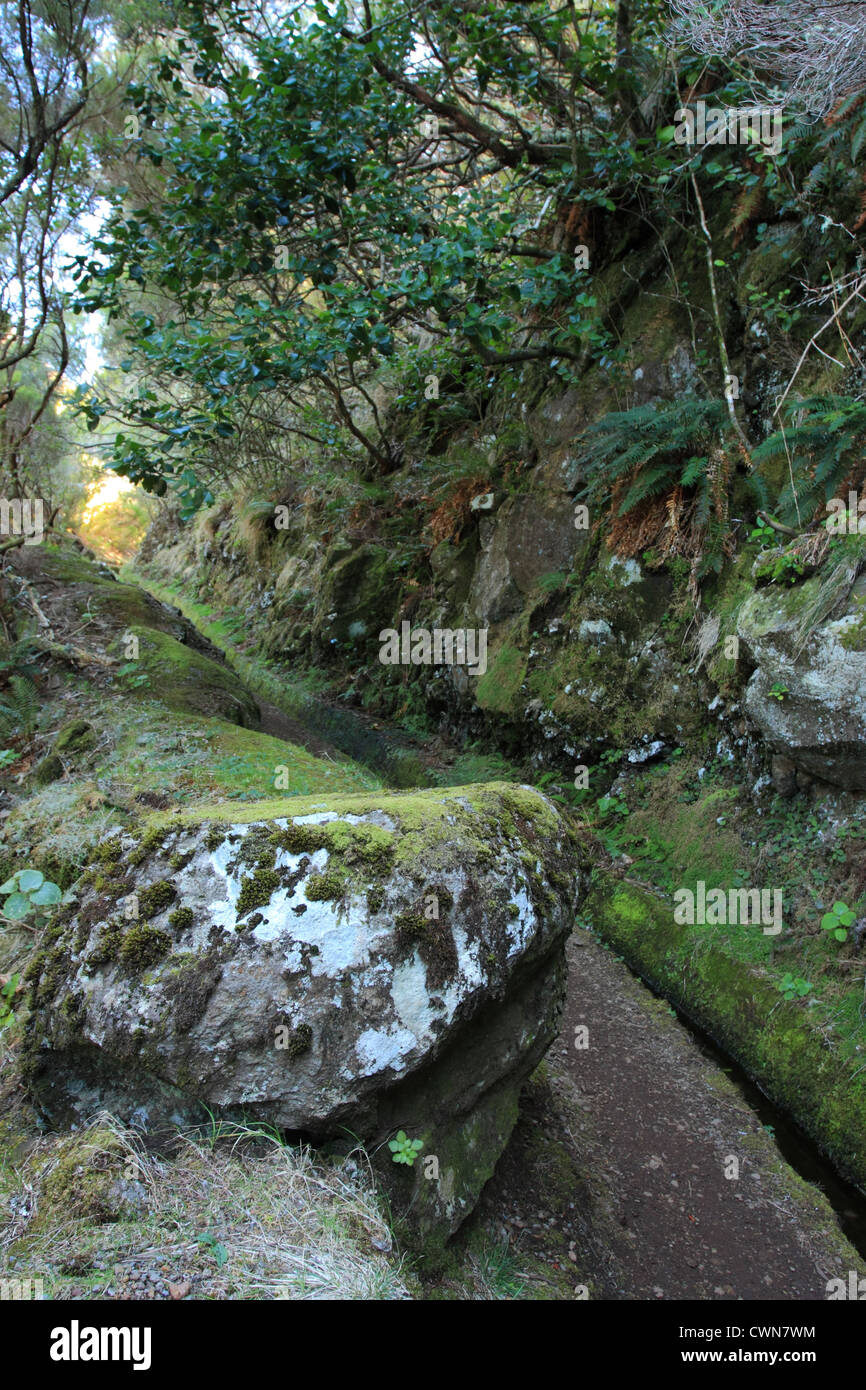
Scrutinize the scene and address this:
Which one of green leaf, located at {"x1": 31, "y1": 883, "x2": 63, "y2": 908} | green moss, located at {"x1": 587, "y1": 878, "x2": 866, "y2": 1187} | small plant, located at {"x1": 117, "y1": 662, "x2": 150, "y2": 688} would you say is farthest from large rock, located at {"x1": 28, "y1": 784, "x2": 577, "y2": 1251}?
small plant, located at {"x1": 117, "y1": 662, "x2": 150, "y2": 688}

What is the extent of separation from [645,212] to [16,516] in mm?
7918

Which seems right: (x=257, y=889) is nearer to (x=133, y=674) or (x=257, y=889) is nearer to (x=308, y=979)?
(x=308, y=979)

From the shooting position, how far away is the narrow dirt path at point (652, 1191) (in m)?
3.59

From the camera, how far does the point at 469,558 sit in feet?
34.6

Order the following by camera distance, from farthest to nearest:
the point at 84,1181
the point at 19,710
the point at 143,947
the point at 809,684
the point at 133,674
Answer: the point at 133,674 → the point at 19,710 → the point at 809,684 → the point at 143,947 → the point at 84,1181

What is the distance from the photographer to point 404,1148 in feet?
9.90

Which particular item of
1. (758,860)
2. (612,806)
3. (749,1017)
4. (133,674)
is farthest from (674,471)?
(133,674)

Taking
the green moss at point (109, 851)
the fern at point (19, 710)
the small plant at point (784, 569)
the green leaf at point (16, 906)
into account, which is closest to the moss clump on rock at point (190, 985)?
the green moss at point (109, 851)

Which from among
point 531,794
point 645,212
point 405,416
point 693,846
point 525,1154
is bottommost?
point 525,1154

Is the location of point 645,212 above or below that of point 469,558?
above

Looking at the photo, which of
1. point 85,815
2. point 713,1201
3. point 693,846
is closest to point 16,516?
point 85,815

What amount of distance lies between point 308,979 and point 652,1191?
265 centimetres

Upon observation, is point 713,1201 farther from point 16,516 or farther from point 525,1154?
point 16,516

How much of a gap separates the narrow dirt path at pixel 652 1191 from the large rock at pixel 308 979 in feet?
1.88
